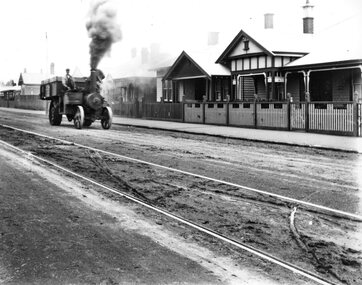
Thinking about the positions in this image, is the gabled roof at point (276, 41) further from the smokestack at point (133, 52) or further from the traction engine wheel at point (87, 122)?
the smokestack at point (133, 52)

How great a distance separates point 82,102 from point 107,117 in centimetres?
143

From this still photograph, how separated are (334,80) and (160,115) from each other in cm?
1140

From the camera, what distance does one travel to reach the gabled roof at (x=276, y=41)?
26656mm

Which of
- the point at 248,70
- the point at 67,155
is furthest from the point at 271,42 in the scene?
the point at 67,155

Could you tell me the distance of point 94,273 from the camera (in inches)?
171

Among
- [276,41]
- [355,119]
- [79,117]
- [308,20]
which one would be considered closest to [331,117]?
[355,119]

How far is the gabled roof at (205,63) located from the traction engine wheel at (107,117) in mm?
9525

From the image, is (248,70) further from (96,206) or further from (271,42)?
(96,206)

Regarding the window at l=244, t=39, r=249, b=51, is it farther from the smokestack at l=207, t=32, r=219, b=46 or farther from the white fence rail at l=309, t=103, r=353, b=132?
the smokestack at l=207, t=32, r=219, b=46

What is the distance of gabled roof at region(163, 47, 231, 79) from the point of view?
30.7 meters

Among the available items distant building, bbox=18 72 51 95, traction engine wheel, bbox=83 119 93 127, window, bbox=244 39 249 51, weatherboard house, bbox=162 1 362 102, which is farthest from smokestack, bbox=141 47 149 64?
distant building, bbox=18 72 51 95

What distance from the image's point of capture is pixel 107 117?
22.8 meters

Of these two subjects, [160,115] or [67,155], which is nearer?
[67,155]

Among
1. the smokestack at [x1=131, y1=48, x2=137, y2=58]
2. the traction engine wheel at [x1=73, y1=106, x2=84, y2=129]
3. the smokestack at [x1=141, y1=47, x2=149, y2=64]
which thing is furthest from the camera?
the smokestack at [x1=131, y1=48, x2=137, y2=58]
